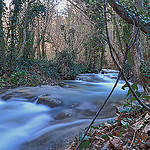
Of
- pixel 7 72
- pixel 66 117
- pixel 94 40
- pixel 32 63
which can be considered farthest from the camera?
pixel 94 40

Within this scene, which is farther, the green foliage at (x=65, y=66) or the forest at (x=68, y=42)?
the green foliage at (x=65, y=66)

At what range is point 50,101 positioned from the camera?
193 inches

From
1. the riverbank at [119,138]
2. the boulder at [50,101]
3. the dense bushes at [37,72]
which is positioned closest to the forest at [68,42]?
the dense bushes at [37,72]

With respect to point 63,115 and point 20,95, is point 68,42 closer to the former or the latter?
point 20,95

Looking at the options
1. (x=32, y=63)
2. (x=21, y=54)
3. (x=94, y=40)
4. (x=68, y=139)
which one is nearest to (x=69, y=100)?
(x=68, y=139)

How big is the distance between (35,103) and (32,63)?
226 inches

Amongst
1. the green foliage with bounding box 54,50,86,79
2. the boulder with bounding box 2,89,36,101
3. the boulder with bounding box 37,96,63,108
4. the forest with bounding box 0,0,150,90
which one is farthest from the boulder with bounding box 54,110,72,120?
the green foliage with bounding box 54,50,86,79

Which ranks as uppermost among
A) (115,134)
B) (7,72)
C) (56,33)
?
(56,33)

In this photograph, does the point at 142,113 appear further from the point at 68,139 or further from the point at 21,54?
the point at 21,54

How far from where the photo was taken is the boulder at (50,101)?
4.74 metres

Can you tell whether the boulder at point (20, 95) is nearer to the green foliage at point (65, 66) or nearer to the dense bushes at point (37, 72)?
the dense bushes at point (37, 72)

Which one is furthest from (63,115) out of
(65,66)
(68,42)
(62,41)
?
(62,41)

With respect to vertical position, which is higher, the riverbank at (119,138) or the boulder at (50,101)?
the riverbank at (119,138)

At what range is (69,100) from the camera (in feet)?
17.1
